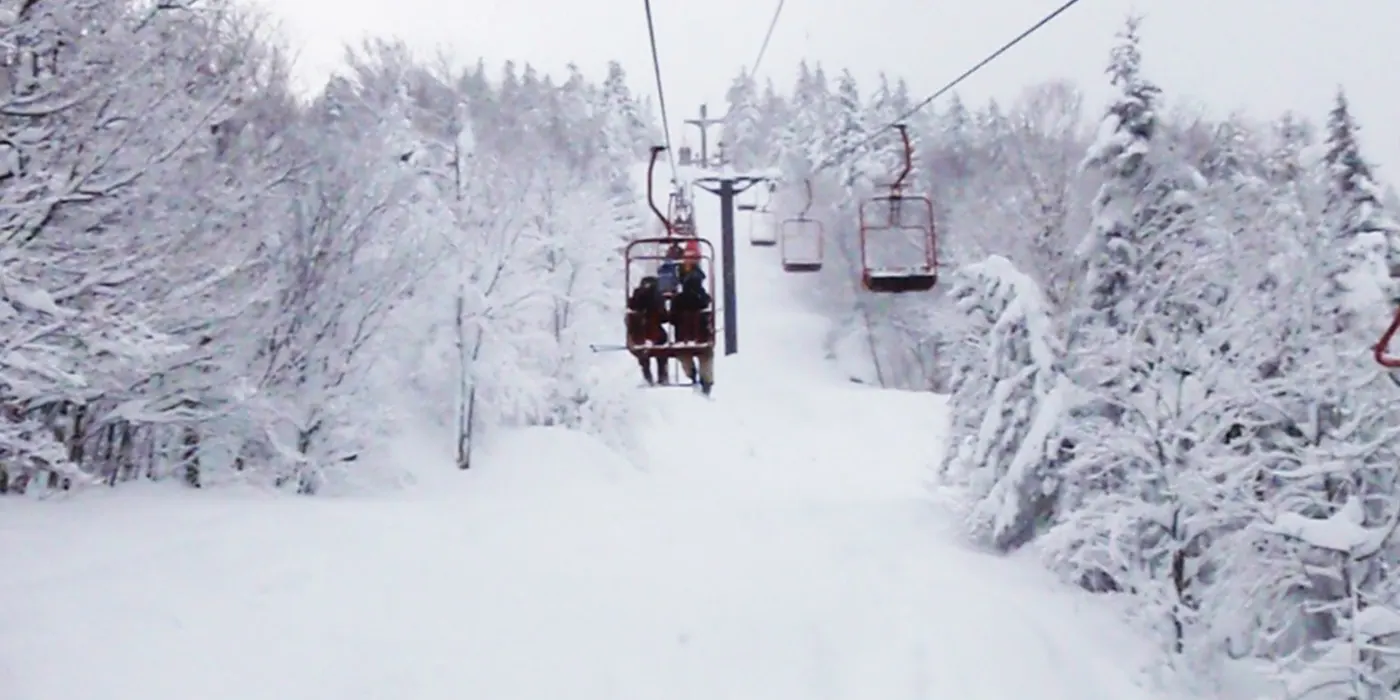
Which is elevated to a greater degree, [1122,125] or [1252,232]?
[1122,125]

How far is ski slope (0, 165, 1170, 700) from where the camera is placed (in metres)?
8.79

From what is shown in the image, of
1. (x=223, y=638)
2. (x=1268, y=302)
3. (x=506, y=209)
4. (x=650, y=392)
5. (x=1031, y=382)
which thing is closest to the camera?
(x=223, y=638)

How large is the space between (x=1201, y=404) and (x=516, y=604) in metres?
9.59

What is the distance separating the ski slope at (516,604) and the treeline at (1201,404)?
1347 mm

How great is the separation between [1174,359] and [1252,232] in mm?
5731

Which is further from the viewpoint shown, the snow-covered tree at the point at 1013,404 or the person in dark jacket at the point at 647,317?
the snow-covered tree at the point at 1013,404

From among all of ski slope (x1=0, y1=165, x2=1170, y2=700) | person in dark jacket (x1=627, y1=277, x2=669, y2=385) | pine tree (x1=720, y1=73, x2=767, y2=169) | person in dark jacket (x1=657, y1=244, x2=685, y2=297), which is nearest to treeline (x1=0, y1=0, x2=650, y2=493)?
ski slope (x1=0, y1=165, x2=1170, y2=700)

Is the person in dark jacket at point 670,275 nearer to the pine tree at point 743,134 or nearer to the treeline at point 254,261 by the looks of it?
the treeline at point 254,261

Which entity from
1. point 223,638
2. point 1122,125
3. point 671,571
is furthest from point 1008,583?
point 223,638

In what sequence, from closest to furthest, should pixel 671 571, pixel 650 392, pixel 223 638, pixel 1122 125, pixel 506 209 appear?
pixel 223 638 < pixel 671 571 < pixel 1122 125 < pixel 506 209 < pixel 650 392

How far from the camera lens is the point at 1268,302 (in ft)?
52.2

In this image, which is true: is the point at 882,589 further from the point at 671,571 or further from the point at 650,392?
the point at 650,392

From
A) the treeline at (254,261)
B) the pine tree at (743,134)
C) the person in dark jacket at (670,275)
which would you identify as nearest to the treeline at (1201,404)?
the person in dark jacket at (670,275)

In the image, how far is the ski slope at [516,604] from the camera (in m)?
8.79
